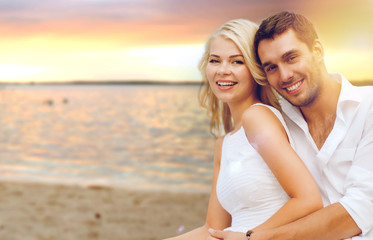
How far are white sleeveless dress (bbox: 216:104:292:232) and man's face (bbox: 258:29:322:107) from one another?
0.14 meters

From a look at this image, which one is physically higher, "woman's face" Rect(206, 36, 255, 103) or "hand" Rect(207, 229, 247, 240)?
"woman's face" Rect(206, 36, 255, 103)

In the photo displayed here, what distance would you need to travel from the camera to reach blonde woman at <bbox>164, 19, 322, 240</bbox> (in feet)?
6.41

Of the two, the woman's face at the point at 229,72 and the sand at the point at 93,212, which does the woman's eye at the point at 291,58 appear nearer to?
the woman's face at the point at 229,72

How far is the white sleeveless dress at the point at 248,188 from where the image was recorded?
211 cm

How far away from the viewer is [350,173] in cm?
195

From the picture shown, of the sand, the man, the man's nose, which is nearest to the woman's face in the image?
the man

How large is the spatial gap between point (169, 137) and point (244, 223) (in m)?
13.9

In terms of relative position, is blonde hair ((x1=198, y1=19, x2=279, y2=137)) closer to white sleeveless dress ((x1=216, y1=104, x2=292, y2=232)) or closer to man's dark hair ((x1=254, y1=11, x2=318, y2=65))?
man's dark hair ((x1=254, y1=11, x2=318, y2=65))

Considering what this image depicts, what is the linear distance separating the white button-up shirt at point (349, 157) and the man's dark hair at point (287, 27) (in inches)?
11.5

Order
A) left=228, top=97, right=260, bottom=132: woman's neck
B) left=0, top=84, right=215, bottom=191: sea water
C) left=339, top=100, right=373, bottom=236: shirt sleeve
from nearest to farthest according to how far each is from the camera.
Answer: left=339, top=100, right=373, bottom=236: shirt sleeve
left=228, top=97, right=260, bottom=132: woman's neck
left=0, top=84, right=215, bottom=191: sea water

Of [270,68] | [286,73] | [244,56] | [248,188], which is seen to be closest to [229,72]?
[244,56]

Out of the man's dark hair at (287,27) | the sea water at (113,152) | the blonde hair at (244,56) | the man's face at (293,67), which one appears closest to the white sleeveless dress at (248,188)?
the man's face at (293,67)

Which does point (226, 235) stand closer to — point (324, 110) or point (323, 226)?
point (323, 226)

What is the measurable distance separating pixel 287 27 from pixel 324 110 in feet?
1.53
